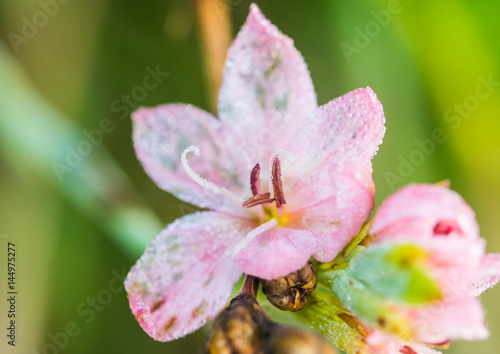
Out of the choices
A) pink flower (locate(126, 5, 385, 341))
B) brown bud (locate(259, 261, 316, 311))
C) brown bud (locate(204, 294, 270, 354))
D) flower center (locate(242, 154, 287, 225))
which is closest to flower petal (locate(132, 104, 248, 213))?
pink flower (locate(126, 5, 385, 341))

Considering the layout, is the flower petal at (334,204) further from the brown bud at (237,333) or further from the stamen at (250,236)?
the brown bud at (237,333)

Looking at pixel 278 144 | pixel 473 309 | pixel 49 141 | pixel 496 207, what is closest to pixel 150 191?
pixel 49 141

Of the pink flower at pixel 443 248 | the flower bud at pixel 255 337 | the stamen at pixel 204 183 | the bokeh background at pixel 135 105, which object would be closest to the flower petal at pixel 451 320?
the pink flower at pixel 443 248

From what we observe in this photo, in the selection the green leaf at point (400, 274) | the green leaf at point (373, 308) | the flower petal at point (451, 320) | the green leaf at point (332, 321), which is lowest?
the green leaf at point (332, 321)

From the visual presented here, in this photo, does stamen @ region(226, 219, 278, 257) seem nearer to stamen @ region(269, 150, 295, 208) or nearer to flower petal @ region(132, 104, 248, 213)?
stamen @ region(269, 150, 295, 208)

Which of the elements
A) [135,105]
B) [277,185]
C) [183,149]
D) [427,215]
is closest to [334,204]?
[277,185]

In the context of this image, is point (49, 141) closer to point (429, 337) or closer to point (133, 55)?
point (133, 55)
